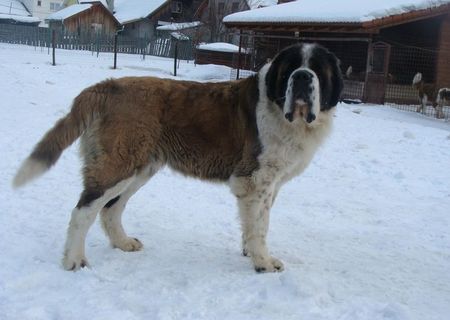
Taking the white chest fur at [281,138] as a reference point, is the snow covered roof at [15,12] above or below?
above

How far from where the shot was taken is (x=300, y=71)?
3746 mm

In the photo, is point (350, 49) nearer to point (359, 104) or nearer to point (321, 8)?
point (321, 8)

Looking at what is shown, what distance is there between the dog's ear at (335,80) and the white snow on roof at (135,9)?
53.3m

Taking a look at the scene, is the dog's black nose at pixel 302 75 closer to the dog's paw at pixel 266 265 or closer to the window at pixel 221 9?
the dog's paw at pixel 266 265

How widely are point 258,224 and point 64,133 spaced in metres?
1.65

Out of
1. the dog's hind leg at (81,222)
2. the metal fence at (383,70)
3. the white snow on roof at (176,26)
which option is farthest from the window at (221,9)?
the dog's hind leg at (81,222)

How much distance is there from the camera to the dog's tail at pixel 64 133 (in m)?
3.96

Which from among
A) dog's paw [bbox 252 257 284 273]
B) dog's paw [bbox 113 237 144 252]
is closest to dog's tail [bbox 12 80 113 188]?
dog's paw [bbox 113 237 144 252]

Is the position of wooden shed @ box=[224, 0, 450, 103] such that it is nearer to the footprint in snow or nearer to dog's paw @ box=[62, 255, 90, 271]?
the footprint in snow

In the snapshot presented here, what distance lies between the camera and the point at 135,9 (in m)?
57.5

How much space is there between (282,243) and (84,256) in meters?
1.78

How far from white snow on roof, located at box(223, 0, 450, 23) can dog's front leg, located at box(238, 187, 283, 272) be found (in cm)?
1483

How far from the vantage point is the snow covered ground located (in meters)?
3.39

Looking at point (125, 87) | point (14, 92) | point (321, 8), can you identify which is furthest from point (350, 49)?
point (125, 87)
